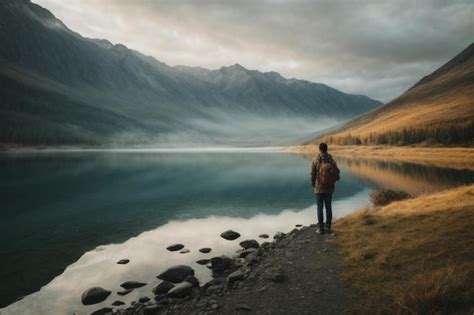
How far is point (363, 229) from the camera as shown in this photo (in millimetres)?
19719

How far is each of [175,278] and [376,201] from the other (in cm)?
2617

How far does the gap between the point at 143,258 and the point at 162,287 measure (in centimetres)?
640

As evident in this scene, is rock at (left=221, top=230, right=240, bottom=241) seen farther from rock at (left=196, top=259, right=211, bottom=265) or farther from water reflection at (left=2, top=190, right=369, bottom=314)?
rock at (left=196, top=259, right=211, bottom=265)

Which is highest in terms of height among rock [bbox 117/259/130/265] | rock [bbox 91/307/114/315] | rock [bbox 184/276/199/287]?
rock [bbox 184/276/199/287]

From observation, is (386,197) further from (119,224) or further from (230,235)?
(119,224)

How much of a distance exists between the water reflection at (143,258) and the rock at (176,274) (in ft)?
1.57

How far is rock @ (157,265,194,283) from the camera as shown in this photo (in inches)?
701

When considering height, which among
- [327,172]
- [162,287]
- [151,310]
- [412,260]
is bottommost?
[162,287]

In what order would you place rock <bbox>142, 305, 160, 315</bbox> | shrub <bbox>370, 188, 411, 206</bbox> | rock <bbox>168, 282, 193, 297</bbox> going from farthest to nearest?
1. shrub <bbox>370, 188, 411, 206</bbox>
2. rock <bbox>168, 282, 193, 297</bbox>
3. rock <bbox>142, 305, 160, 315</bbox>

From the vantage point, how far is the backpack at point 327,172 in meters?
18.4

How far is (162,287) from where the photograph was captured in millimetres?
16594

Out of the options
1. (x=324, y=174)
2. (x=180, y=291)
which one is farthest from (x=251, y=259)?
(x=324, y=174)

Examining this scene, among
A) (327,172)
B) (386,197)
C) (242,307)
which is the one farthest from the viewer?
(386,197)

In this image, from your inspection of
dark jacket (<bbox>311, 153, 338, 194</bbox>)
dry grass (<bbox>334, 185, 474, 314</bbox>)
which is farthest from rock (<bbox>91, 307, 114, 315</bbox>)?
dark jacket (<bbox>311, 153, 338, 194</bbox>)
